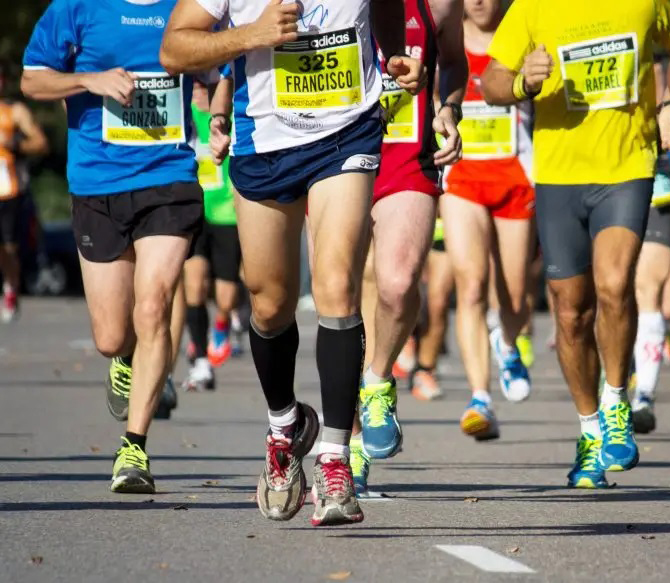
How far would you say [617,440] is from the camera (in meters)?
8.24

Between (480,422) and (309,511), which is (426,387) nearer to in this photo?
(480,422)

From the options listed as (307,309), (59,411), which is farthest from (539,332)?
(59,411)

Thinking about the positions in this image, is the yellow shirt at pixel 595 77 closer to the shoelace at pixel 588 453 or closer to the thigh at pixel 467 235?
the shoelace at pixel 588 453

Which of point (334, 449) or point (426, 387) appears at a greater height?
point (334, 449)

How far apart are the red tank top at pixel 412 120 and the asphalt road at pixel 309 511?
129 centimetres

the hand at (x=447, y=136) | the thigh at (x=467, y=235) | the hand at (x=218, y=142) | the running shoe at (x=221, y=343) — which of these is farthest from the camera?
the running shoe at (x=221, y=343)

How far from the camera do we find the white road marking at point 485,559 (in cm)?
568

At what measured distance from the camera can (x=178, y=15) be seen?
21.9ft

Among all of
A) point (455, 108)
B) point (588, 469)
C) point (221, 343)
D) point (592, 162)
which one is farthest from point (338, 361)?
point (221, 343)

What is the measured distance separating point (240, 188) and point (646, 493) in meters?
2.26

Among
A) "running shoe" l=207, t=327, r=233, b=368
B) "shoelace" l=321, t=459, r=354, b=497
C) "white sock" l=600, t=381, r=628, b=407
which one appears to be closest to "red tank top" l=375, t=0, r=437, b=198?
"white sock" l=600, t=381, r=628, b=407

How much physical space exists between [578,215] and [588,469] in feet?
3.63

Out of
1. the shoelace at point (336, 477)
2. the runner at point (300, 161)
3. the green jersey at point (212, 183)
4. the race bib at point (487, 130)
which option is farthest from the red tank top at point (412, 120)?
the green jersey at point (212, 183)

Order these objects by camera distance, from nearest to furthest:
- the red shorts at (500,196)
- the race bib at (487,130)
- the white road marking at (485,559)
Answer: the white road marking at (485,559), the red shorts at (500,196), the race bib at (487,130)
